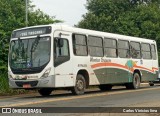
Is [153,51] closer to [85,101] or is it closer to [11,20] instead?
[11,20]

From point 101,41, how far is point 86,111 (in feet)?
33.0

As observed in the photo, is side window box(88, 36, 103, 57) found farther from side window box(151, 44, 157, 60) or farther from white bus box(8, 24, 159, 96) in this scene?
side window box(151, 44, 157, 60)

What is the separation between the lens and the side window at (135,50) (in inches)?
1051

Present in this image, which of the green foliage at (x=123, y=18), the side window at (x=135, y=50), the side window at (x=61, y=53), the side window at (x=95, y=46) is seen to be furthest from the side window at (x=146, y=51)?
the green foliage at (x=123, y=18)

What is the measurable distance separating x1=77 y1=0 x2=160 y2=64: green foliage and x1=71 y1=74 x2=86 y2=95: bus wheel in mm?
27107

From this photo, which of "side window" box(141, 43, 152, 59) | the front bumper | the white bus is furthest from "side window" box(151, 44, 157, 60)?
the front bumper

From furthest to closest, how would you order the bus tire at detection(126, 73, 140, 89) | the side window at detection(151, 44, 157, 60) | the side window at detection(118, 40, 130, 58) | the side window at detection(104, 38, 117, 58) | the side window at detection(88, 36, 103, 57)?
the side window at detection(151, 44, 157, 60) < the bus tire at detection(126, 73, 140, 89) < the side window at detection(118, 40, 130, 58) < the side window at detection(104, 38, 117, 58) < the side window at detection(88, 36, 103, 57)

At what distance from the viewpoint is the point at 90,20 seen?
5253 centimetres

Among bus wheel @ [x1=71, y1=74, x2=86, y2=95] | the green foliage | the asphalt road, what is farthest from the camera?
the green foliage

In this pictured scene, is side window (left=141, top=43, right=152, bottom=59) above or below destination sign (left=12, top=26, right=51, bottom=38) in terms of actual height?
below

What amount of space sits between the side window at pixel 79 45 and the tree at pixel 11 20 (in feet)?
20.3

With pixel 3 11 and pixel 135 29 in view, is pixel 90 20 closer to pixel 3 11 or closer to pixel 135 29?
pixel 135 29

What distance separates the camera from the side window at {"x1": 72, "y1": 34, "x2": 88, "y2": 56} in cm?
2110

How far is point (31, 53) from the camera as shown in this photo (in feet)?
65.5
